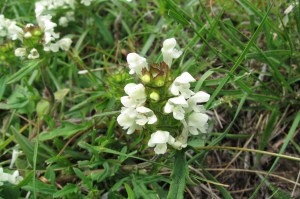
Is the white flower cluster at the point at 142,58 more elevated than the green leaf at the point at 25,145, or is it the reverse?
the white flower cluster at the point at 142,58

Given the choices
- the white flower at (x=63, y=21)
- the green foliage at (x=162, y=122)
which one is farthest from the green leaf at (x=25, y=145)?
the white flower at (x=63, y=21)

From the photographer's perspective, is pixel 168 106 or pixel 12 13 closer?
pixel 168 106

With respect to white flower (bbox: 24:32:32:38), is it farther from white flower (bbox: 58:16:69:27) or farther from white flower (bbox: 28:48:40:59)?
white flower (bbox: 58:16:69:27)

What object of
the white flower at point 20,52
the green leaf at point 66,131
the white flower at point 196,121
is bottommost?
the green leaf at point 66,131

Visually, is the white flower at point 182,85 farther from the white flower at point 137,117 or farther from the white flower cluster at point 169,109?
the white flower at point 137,117

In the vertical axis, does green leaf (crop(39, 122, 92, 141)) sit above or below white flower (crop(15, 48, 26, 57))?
below

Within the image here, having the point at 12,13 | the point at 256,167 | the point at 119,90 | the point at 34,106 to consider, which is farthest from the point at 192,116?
the point at 12,13

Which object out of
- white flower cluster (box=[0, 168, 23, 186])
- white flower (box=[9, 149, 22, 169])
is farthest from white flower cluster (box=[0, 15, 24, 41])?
white flower cluster (box=[0, 168, 23, 186])

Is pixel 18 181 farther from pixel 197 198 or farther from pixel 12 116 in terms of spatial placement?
pixel 197 198
